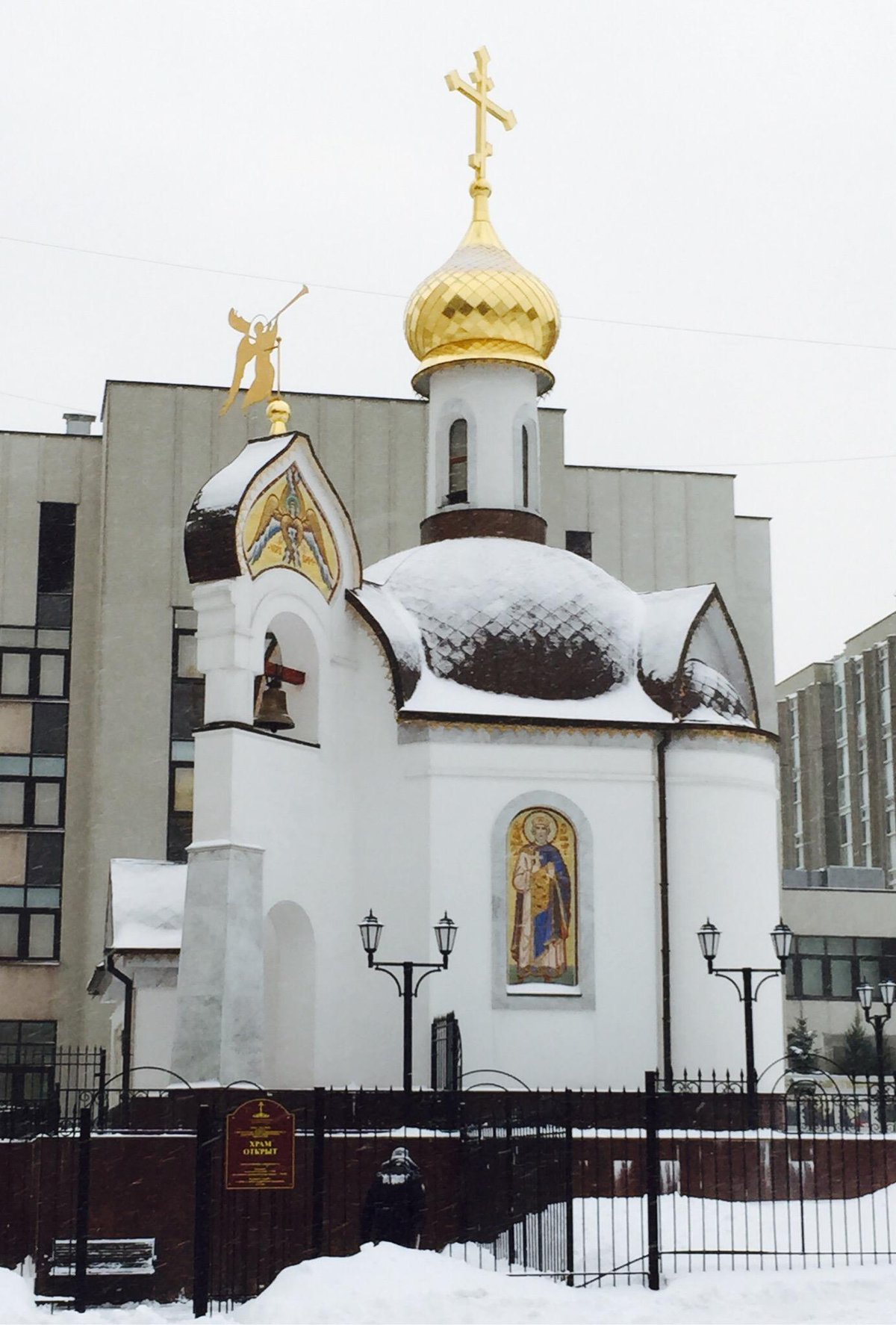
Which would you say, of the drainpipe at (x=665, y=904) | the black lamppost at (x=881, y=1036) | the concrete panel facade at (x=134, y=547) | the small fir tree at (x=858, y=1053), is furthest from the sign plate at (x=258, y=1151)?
the small fir tree at (x=858, y=1053)

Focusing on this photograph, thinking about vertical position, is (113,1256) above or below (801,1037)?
below

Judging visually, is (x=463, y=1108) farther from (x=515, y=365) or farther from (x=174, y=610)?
(x=174, y=610)

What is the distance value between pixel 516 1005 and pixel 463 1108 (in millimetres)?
3074

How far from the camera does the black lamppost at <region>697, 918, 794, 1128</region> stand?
17984 mm

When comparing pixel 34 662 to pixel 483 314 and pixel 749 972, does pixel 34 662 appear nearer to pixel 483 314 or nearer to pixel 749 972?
pixel 483 314

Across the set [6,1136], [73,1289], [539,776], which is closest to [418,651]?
[539,776]

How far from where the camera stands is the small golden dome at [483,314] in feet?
74.5

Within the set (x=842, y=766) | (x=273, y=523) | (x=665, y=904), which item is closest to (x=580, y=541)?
(x=665, y=904)

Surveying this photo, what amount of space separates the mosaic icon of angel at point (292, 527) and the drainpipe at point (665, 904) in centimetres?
405

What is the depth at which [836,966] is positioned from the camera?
4347cm

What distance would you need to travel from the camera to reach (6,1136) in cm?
1559

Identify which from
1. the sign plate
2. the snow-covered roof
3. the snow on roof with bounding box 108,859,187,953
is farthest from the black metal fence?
the snow on roof with bounding box 108,859,187,953

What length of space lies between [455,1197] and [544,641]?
7113 mm

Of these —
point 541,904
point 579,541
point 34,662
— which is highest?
point 579,541
